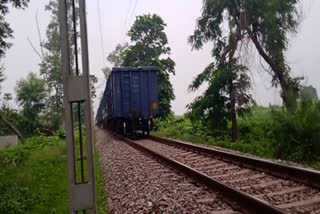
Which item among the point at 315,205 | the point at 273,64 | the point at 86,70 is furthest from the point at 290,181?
the point at 273,64

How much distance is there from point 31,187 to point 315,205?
18.8 feet

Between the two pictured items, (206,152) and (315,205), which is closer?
(315,205)

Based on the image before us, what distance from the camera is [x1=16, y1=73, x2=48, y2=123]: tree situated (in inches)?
1516

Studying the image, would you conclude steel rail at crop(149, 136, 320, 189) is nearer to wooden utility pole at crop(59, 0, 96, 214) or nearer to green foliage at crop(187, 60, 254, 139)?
wooden utility pole at crop(59, 0, 96, 214)

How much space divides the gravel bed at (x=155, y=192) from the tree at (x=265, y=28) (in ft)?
32.4

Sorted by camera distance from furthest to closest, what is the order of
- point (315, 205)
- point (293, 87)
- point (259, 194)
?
point (293, 87) → point (259, 194) → point (315, 205)

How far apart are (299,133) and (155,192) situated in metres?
5.25

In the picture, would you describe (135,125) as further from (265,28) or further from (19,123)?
(19,123)

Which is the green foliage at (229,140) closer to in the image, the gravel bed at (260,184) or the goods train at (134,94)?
the goods train at (134,94)

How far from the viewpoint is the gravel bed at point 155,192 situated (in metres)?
4.57

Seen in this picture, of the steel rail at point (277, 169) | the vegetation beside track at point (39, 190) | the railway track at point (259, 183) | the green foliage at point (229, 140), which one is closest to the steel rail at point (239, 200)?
the railway track at point (259, 183)

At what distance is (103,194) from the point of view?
19.9ft

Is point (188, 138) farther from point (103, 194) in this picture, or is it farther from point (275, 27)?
point (103, 194)

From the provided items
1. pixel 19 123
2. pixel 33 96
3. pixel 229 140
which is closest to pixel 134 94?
pixel 229 140
